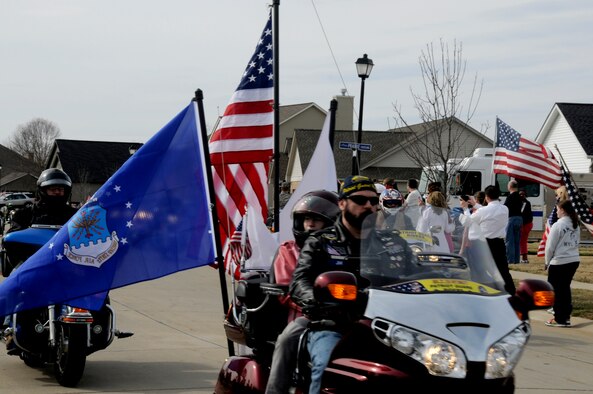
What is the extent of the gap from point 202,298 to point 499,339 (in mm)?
11547

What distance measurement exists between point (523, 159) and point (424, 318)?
1500 cm

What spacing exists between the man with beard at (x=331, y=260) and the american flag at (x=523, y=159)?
1281 centimetres

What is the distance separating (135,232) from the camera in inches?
263

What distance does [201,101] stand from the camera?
7.11 metres

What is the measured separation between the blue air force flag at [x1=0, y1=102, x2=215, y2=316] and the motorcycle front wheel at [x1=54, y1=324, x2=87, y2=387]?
145cm

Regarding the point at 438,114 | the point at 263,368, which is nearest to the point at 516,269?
the point at 438,114

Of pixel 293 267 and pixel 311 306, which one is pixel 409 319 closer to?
pixel 311 306

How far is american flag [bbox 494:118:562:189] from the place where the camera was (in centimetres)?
1836

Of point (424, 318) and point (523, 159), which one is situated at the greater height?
point (523, 159)

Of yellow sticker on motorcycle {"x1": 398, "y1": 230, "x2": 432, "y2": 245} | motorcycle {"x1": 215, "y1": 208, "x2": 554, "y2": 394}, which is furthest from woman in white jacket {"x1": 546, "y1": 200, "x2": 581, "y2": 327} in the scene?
yellow sticker on motorcycle {"x1": 398, "y1": 230, "x2": 432, "y2": 245}

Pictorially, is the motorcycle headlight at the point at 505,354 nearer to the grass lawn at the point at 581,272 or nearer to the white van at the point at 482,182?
the grass lawn at the point at 581,272

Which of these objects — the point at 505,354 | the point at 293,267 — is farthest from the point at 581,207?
the point at 505,354

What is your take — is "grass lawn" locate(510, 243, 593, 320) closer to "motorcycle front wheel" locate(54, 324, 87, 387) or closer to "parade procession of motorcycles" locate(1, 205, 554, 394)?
"motorcycle front wheel" locate(54, 324, 87, 387)

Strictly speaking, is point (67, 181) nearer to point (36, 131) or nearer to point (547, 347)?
point (547, 347)
